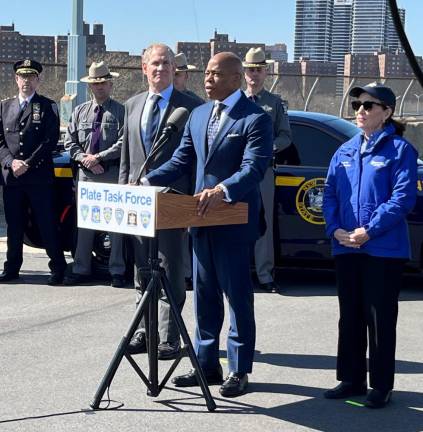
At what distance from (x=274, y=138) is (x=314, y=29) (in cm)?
9203

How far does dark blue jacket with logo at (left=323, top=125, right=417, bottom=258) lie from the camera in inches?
221

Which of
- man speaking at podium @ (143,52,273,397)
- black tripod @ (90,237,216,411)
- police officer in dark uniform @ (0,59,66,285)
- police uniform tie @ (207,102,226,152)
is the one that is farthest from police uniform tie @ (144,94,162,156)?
police officer in dark uniform @ (0,59,66,285)

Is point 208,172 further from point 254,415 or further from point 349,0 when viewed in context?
point 349,0

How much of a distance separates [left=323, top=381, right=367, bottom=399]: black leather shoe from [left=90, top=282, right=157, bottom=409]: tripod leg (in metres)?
→ 1.23

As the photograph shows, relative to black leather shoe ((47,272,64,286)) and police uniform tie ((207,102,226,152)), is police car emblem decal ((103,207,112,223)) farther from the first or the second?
black leather shoe ((47,272,64,286))

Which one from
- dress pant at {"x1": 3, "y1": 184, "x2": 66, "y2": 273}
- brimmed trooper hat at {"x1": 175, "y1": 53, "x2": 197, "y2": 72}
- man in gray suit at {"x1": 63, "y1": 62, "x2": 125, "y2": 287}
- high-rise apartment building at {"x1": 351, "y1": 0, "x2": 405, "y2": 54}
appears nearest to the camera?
man in gray suit at {"x1": 63, "y1": 62, "x2": 125, "y2": 287}

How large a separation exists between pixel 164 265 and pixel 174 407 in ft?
3.99

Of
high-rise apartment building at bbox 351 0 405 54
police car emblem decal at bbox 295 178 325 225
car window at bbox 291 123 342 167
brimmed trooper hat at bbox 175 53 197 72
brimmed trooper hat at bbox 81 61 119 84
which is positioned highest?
high-rise apartment building at bbox 351 0 405 54

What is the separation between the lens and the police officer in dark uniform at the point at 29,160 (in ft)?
30.4

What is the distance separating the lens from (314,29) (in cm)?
9888

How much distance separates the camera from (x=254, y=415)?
221 inches

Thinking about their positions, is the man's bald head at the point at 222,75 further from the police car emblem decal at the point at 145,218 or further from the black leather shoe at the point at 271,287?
the black leather shoe at the point at 271,287

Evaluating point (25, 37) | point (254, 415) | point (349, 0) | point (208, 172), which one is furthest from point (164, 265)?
point (349, 0)

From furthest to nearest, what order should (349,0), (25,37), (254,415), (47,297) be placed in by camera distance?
(349,0) < (25,37) < (47,297) < (254,415)
